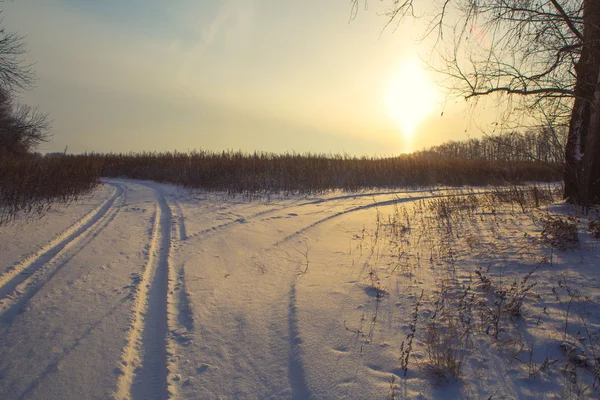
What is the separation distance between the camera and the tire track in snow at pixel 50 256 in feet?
12.7

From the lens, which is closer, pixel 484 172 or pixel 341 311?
pixel 341 311

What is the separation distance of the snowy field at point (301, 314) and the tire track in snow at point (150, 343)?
1 cm

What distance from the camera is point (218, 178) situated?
14656 millimetres

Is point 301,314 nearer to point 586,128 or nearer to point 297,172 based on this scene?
point 586,128

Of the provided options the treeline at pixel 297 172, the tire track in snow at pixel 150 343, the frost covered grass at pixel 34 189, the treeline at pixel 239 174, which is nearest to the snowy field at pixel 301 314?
the tire track in snow at pixel 150 343

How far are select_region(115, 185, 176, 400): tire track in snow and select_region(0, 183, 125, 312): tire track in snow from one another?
1.25 metres

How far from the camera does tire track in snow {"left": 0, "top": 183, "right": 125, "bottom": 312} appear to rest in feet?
12.7

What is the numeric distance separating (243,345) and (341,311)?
3.50 feet

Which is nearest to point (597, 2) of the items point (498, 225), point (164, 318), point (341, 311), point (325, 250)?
point (498, 225)

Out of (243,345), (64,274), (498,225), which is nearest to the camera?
(243,345)

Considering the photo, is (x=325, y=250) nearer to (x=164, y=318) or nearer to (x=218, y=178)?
(x=164, y=318)

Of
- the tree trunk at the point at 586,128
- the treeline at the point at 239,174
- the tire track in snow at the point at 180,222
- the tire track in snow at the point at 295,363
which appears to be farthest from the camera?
the treeline at the point at 239,174

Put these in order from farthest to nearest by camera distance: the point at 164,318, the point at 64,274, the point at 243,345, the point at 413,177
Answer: the point at 413,177 → the point at 64,274 → the point at 164,318 → the point at 243,345

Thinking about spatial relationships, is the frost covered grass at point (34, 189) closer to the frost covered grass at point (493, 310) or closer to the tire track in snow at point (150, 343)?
the tire track in snow at point (150, 343)
